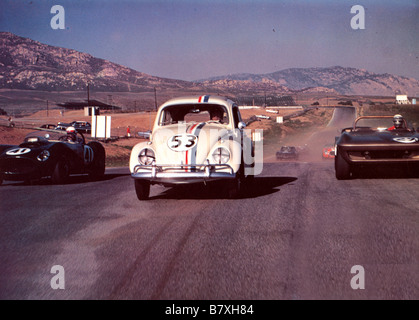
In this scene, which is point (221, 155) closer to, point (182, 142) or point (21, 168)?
point (182, 142)

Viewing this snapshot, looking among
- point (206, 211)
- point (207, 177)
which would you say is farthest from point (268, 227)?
point (207, 177)

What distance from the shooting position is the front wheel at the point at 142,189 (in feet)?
26.4

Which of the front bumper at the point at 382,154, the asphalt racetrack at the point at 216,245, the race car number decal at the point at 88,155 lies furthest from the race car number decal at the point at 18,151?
the front bumper at the point at 382,154

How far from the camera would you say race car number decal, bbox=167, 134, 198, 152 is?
8039mm

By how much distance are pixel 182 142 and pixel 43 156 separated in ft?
14.6

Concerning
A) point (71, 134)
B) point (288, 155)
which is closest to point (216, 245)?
point (71, 134)

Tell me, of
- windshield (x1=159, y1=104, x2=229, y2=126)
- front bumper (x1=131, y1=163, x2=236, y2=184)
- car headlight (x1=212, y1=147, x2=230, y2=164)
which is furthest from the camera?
windshield (x1=159, y1=104, x2=229, y2=126)

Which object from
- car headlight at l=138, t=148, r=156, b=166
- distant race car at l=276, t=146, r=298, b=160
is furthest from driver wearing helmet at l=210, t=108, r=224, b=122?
distant race car at l=276, t=146, r=298, b=160

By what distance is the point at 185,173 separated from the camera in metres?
7.68

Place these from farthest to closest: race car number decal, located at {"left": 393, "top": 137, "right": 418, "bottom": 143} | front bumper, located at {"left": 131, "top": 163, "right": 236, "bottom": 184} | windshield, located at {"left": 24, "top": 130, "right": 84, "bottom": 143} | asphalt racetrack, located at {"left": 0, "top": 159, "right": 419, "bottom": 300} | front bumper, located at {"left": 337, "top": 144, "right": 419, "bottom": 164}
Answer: windshield, located at {"left": 24, "top": 130, "right": 84, "bottom": 143}, race car number decal, located at {"left": 393, "top": 137, "right": 418, "bottom": 143}, front bumper, located at {"left": 337, "top": 144, "right": 419, "bottom": 164}, front bumper, located at {"left": 131, "top": 163, "right": 236, "bottom": 184}, asphalt racetrack, located at {"left": 0, "top": 159, "right": 419, "bottom": 300}

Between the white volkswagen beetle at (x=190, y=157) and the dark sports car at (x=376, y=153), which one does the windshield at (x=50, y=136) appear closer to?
the white volkswagen beetle at (x=190, y=157)

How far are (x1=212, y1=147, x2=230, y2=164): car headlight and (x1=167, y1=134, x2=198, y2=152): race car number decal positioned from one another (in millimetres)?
390

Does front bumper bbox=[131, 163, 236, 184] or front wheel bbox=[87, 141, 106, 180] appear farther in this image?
front wheel bbox=[87, 141, 106, 180]

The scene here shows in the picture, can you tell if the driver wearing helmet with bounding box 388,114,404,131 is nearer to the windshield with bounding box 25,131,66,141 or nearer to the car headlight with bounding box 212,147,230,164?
the car headlight with bounding box 212,147,230,164
